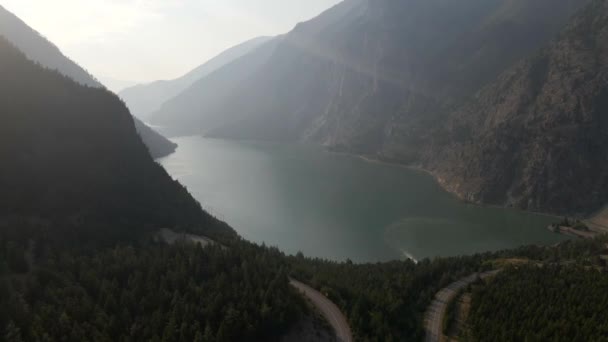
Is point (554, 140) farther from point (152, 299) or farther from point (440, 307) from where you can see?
point (152, 299)

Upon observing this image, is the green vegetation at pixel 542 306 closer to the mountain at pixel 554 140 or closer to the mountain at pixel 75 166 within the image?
the mountain at pixel 75 166

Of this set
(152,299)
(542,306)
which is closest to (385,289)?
(542,306)

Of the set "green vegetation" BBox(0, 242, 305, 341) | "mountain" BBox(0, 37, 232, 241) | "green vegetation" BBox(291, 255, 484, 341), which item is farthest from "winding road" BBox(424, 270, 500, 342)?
"mountain" BBox(0, 37, 232, 241)

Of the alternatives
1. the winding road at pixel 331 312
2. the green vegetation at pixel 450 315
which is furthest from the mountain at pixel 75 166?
the green vegetation at pixel 450 315

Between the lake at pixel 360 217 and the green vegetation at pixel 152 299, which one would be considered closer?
the green vegetation at pixel 152 299

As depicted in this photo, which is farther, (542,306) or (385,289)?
(385,289)

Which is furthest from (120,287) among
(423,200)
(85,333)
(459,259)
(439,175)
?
(439,175)

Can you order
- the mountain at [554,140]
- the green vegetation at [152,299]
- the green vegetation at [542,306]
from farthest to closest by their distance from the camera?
the mountain at [554,140] < the green vegetation at [542,306] < the green vegetation at [152,299]

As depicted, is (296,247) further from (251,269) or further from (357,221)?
(251,269)
